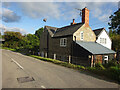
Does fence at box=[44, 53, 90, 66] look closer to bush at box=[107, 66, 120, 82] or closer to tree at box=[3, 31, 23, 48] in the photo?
bush at box=[107, 66, 120, 82]

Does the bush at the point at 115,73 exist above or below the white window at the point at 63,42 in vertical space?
below

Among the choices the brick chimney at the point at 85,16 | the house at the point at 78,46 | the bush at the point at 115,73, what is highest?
the brick chimney at the point at 85,16

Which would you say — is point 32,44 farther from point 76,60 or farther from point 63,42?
point 76,60

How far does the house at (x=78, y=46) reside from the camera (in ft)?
46.5

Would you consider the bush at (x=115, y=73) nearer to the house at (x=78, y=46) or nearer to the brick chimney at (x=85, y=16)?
the house at (x=78, y=46)

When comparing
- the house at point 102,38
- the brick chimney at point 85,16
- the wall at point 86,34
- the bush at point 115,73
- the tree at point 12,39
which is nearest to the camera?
the bush at point 115,73

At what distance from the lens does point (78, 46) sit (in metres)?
15.5

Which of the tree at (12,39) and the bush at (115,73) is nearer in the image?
the bush at (115,73)

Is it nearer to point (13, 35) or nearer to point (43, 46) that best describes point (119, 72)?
point (43, 46)

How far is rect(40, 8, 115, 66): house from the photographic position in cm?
1417

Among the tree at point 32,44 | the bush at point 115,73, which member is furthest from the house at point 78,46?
the tree at point 32,44

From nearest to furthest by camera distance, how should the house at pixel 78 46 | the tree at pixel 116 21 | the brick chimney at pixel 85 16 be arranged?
the house at pixel 78 46 → the brick chimney at pixel 85 16 → the tree at pixel 116 21

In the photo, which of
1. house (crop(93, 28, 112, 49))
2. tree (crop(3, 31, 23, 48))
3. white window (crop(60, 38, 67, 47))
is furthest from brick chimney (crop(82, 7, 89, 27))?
tree (crop(3, 31, 23, 48))

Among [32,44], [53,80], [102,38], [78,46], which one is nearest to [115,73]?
[53,80]
